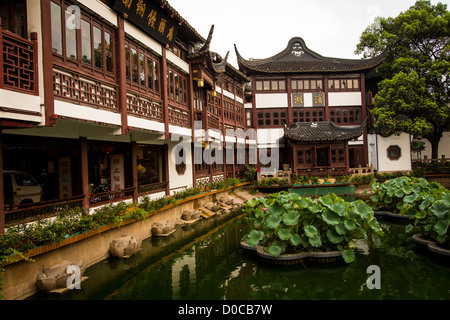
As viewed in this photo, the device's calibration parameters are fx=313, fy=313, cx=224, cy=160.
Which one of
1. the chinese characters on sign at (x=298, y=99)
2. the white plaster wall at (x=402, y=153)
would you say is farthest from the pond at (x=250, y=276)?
the chinese characters on sign at (x=298, y=99)

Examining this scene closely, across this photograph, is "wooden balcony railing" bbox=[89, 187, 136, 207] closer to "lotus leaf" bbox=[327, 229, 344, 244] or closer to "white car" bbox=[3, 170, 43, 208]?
"white car" bbox=[3, 170, 43, 208]

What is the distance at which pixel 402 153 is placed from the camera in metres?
23.1

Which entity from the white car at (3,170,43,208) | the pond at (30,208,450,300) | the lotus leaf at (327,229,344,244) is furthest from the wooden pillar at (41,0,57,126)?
the lotus leaf at (327,229,344,244)

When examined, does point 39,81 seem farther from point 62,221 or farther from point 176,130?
point 176,130

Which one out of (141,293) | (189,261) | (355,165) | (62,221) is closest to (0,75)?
(62,221)

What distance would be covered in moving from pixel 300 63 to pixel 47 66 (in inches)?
900

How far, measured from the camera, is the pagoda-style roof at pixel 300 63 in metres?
24.3

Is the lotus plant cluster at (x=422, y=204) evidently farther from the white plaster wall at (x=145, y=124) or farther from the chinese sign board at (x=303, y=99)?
the chinese sign board at (x=303, y=99)

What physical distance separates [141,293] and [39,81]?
4.57 meters

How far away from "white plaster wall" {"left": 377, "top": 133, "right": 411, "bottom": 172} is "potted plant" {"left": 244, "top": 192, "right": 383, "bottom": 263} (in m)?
17.2

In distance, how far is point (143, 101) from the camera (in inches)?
397

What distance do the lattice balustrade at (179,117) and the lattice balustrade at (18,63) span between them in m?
6.25

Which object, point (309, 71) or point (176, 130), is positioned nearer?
point (176, 130)
